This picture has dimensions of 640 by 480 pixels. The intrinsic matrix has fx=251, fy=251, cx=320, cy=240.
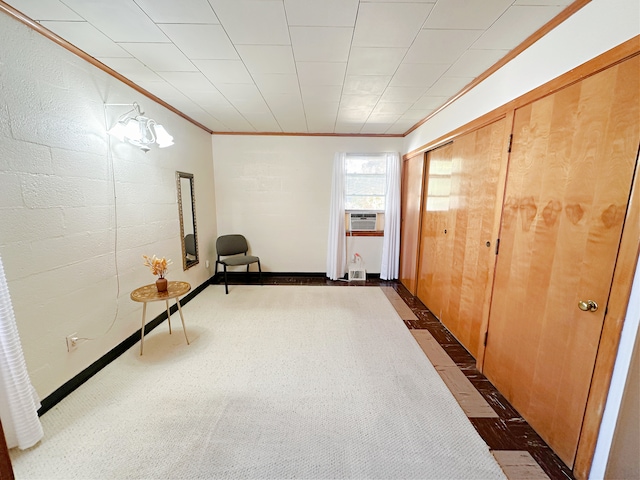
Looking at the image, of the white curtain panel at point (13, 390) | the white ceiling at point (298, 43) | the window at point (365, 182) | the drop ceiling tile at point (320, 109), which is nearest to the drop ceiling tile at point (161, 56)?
the white ceiling at point (298, 43)

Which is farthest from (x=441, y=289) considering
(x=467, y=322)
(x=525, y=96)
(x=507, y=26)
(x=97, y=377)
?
(x=97, y=377)

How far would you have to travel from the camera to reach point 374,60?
5.98 ft

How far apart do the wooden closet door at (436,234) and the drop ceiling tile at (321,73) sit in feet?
4.41

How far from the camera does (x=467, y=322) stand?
88.0 inches

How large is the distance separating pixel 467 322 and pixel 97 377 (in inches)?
118

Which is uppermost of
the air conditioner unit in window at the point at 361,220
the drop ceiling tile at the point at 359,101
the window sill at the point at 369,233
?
the drop ceiling tile at the point at 359,101

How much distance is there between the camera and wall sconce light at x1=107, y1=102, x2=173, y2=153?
1.99 m

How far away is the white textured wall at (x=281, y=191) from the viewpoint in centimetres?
400

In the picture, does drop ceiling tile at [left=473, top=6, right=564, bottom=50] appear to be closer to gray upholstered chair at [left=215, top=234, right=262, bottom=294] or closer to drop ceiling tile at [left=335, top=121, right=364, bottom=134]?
drop ceiling tile at [left=335, top=121, right=364, bottom=134]

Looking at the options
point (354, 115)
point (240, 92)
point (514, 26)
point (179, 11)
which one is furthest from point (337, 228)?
point (179, 11)

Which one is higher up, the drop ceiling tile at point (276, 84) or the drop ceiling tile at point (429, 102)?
the drop ceiling tile at point (429, 102)

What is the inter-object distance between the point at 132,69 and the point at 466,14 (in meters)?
2.37

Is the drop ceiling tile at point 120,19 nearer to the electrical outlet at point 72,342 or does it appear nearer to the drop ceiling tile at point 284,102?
the drop ceiling tile at point 284,102

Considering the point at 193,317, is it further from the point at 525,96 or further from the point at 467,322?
the point at 525,96
